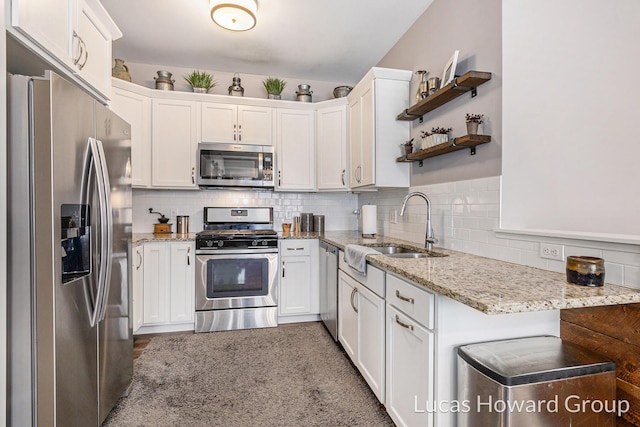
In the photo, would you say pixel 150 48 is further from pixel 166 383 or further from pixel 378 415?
pixel 378 415

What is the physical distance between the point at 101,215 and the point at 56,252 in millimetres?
341

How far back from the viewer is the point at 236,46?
3.14m

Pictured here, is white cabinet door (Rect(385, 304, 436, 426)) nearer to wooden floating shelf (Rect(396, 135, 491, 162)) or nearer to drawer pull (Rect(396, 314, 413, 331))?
drawer pull (Rect(396, 314, 413, 331))

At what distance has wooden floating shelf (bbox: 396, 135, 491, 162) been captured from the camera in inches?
73.4

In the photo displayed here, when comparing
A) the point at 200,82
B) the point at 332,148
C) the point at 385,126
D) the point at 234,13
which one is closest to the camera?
the point at 234,13

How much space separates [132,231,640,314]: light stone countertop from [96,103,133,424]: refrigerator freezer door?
1449 millimetres

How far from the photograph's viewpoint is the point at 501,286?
120 cm

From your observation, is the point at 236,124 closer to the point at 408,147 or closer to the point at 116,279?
the point at 408,147

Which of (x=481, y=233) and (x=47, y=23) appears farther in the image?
(x=481, y=233)

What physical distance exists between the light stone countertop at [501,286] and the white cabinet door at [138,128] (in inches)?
102

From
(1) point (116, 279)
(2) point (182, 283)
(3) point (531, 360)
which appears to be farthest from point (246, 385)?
(3) point (531, 360)

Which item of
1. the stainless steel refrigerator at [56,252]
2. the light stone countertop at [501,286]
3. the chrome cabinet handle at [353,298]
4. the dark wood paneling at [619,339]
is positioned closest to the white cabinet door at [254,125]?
the stainless steel refrigerator at [56,252]

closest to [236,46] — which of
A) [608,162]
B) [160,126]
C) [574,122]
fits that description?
[160,126]

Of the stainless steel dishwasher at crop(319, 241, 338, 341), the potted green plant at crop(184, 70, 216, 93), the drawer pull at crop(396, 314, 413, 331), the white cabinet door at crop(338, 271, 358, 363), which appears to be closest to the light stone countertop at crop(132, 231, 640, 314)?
the drawer pull at crop(396, 314, 413, 331)
